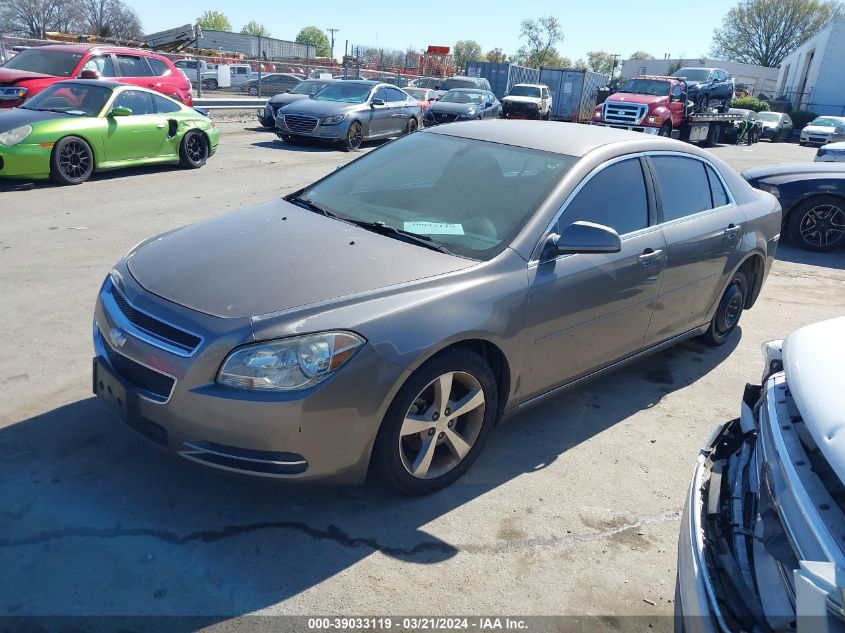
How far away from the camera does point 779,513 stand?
1.91m

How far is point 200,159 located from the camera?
39.1 ft

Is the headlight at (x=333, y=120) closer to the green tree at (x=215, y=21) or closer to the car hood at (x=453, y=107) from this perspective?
the car hood at (x=453, y=107)

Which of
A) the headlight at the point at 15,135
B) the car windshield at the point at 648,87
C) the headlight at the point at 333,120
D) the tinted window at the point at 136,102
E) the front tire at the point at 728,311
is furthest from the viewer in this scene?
the car windshield at the point at 648,87

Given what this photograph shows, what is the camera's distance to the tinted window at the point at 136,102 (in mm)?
10336

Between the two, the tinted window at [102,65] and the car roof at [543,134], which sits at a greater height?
the car roof at [543,134]

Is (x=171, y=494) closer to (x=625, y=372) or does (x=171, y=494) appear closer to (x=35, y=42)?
(x=625, y=372)

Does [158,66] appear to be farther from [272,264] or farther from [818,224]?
[272,264]

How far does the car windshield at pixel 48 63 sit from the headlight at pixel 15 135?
4231mm

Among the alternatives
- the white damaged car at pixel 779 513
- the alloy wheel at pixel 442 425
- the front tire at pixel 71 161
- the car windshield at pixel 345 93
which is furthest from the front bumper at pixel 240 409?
the car windshield at pixel 345 93

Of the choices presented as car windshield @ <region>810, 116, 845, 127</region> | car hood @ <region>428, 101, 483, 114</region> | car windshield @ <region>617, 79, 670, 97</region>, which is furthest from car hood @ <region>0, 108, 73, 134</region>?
car windshield @ <region>810, 116, 845, 127</region>

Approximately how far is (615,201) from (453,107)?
1783 centimetres

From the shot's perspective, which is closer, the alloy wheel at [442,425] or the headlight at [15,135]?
the alloy wheel at [442,425]

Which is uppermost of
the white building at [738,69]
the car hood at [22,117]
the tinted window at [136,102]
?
the white building at [738,69]

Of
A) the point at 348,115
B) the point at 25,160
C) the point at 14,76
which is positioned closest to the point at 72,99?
the point at 25,160
